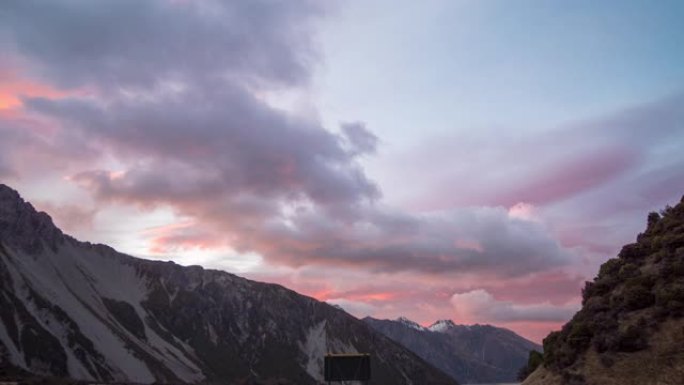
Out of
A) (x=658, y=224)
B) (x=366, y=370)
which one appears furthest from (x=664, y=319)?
(x=366, y=370)

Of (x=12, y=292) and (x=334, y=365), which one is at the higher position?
(x=12, y=292)

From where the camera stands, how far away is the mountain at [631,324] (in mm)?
39562

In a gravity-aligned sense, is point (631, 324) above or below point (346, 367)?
above

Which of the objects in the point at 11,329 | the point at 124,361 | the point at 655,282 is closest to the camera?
the point at 655,282

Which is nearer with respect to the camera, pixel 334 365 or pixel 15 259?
pixel 334 365

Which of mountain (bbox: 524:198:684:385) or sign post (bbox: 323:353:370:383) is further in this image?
sign post (bbox: 323:353:370:383)

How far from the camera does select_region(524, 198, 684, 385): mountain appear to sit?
39562mm

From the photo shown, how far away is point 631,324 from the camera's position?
4341 centimetres

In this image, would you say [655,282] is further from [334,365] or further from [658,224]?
[334,365]

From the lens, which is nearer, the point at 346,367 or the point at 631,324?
the point at 631,324

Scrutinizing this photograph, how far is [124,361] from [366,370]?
149 m

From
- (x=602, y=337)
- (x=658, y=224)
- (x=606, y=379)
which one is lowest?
(x=606, y=379)

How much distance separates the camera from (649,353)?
40.1 metres

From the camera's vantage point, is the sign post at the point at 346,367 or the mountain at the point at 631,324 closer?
the mountain at the point at 631,324
